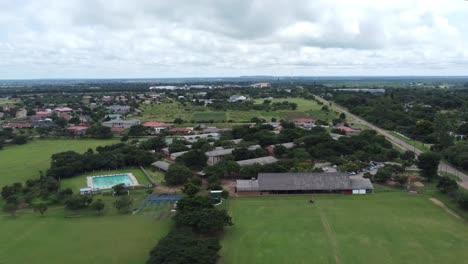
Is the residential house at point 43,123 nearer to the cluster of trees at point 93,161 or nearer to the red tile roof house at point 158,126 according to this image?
the red tile roof house at point 158,126

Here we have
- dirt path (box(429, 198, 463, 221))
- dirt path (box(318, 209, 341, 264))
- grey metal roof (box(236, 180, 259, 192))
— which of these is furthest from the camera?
grey metal roof (box(236, 180, 259, 192))

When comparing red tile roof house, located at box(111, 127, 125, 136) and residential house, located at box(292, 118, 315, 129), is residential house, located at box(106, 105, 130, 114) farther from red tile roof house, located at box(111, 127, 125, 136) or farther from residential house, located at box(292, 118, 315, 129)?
residential house, located at box(292, 118, 315, 129)

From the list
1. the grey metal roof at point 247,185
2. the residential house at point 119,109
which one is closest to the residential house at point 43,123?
the residential house at point 119,109

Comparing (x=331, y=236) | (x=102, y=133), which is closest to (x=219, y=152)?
(x=331, y=236)

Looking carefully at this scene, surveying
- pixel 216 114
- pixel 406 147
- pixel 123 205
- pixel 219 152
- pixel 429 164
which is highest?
pixel 429 164

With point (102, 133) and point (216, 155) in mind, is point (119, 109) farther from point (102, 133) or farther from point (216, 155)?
point (216, 155)

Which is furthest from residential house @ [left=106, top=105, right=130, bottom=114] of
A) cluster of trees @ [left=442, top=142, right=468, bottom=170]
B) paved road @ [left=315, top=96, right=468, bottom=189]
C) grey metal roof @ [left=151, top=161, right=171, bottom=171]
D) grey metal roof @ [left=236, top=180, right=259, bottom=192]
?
cluster of trees @ [left=442, top=142, right=468, bottom=170]
